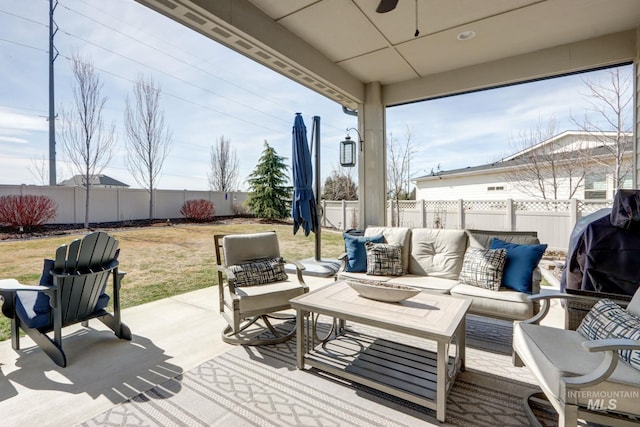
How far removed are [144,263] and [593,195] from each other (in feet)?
23.6

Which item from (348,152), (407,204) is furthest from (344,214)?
(348,152)

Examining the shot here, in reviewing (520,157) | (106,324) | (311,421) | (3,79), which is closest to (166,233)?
(3,79)

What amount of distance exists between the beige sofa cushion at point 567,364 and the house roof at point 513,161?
3819mm

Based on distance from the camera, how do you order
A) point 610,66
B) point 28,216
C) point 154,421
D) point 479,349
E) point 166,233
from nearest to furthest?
point 154,421, point 479,349, point 610,66, point 28,216, point 166,233

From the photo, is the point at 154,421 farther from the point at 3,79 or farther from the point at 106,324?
the point at 3,79

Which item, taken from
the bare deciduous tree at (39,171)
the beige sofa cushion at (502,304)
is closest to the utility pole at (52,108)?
the bare deciduous tree at (39,171)

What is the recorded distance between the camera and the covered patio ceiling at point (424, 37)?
296 cm

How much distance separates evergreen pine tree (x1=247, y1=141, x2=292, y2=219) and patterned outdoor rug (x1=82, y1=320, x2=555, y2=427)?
30.3ft

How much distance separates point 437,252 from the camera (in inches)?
136

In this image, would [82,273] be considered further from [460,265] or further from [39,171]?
[39,171]

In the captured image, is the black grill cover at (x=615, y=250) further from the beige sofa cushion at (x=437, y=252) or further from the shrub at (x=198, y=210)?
the shrub at (x=198, y=210)

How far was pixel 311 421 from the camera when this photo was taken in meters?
1.71

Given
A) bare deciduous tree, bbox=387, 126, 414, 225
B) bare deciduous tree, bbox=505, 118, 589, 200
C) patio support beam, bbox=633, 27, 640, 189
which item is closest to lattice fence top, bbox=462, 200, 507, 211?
bare deciduous tree, bbox=505, 118, 589, 200

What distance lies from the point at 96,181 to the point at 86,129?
3.50 feet
